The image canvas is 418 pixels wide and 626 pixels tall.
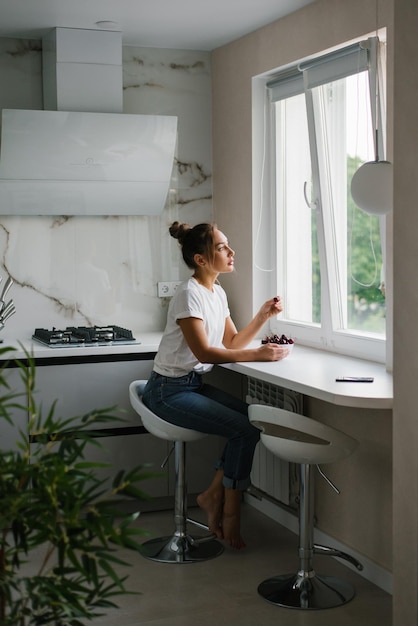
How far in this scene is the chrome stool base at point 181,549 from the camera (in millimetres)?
3982

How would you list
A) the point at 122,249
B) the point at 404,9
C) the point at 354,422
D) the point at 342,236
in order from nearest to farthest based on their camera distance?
the point at 404,9
the point at 354,422
the point at 342,236
the point at 122,249

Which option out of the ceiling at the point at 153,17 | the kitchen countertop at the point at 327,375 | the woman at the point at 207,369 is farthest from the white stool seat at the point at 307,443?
the ceiling at the point at 153,17

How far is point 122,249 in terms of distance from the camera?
5.02m

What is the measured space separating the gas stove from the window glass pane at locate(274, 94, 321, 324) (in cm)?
89

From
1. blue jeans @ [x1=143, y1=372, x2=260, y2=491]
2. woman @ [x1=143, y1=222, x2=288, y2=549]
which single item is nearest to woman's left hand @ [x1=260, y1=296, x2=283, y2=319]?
woman @ [x1=143, y1=222, x2=288, y2=549]

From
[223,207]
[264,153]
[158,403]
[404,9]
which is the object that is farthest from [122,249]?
[404,9]

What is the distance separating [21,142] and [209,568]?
2.28m

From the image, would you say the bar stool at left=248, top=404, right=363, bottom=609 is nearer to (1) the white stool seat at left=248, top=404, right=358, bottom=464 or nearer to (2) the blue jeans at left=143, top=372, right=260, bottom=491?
(1) the white stool seat at left=248, top=404, right=358, bottom=464

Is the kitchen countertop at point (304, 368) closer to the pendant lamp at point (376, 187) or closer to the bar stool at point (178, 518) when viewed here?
the bar stool at point (178, 518)

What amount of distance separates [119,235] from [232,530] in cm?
184

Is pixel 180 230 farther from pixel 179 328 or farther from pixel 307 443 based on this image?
pixel 307 443

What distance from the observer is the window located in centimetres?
388

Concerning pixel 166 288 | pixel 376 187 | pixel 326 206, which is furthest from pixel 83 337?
pixel 376 187

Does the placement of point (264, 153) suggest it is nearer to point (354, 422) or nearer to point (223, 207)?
point (223, 207)
